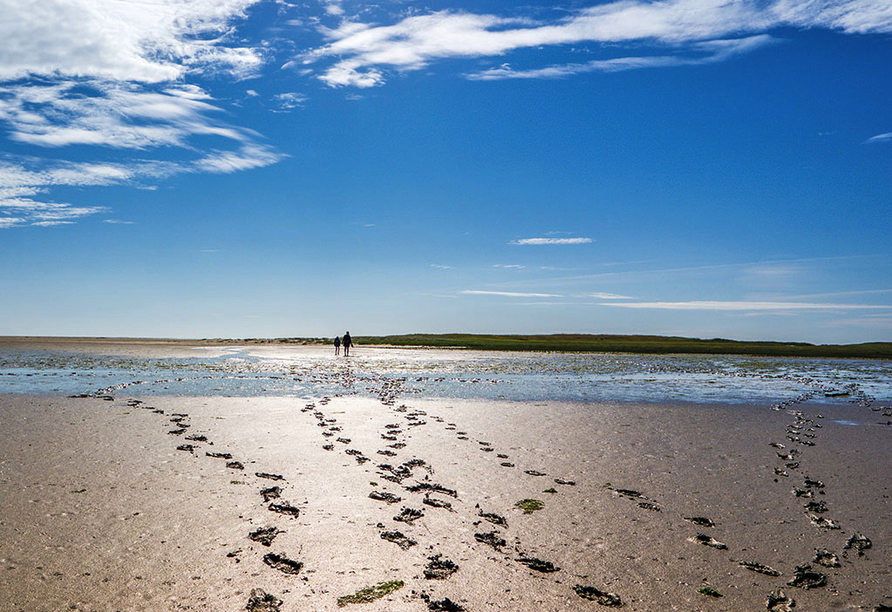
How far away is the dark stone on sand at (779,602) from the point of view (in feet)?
20.0

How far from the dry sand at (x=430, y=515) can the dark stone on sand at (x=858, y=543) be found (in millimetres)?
122

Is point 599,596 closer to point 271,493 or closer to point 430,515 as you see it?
point 430,515

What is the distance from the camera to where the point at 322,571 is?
6.71 metres

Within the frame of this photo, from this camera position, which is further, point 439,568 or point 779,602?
point 439,568

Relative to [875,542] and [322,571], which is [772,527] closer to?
[875,542]

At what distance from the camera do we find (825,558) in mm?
7438

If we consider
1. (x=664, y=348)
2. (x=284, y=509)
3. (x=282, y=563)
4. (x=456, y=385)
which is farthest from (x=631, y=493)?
(x=664, y=348)

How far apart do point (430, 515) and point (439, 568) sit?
6.27 ft

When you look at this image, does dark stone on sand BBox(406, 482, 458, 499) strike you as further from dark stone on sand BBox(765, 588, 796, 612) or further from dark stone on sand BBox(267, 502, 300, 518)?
dark stone on sand BBox(765, 588, 796, 612)

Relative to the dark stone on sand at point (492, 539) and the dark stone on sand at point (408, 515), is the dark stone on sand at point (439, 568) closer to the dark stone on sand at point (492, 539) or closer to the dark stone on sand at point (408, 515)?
the dark stone on sand at point (492, 539)

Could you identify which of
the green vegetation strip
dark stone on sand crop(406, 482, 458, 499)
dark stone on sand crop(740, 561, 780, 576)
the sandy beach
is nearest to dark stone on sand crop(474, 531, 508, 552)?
the sandy beach

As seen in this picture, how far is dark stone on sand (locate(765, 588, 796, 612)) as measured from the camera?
611 centimetres

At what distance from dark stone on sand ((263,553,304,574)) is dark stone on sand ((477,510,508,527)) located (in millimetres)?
2993

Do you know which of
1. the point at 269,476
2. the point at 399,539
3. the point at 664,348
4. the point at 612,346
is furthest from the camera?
the point at 612,346
